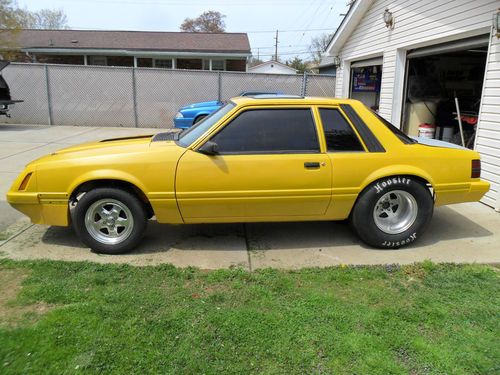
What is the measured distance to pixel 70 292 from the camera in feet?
11.3

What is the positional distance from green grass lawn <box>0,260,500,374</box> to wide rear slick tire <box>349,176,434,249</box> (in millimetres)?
504

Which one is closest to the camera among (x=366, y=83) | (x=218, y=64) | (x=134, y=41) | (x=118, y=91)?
(x=366, y=83)

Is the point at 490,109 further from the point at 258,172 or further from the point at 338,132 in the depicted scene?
the point at 258,172

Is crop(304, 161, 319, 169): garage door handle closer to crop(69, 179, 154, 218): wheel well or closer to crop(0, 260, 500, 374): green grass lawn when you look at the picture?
crop(0, 260, 500, 374): green grass lawn

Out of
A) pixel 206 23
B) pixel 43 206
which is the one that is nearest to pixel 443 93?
pixel 43 206

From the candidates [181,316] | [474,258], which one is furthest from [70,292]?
[474,258]

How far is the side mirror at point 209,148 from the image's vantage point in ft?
13.2

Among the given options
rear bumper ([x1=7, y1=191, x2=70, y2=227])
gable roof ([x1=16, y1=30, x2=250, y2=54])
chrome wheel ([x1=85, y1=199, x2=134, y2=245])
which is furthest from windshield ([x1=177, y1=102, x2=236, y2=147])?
gable roof ([x1=16, y1=30, x2=250, y2=54])

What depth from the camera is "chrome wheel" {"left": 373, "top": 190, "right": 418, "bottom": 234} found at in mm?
4492

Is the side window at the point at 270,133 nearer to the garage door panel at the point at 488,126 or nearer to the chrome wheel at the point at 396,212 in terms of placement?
the chrome wheel at the point at 396,212

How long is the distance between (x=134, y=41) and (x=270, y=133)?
79.3 feet

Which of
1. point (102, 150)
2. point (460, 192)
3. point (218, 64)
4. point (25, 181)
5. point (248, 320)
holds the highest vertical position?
point (218, 64)

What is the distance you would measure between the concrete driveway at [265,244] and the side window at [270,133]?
109 centimetres

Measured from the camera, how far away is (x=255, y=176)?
163 inches
